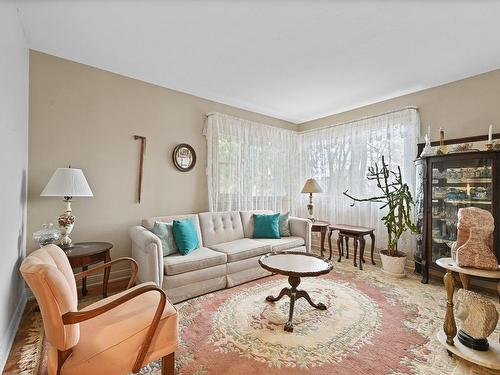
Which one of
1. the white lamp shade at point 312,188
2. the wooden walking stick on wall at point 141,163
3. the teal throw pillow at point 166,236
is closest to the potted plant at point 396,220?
the white lamp shade at point 312,188

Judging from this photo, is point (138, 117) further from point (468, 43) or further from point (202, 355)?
point (468, 43)

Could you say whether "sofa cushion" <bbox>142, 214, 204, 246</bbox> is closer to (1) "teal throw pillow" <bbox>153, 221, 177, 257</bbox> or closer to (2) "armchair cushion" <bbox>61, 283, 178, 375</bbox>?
(1) "teal throw pillow" <bbox>153, 221, 177, 257</bbox>

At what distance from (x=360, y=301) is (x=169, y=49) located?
3399 millimetres

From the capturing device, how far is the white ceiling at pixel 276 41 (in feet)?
6.63

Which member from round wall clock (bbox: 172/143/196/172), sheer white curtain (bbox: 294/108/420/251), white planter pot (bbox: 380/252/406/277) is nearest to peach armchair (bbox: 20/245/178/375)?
round wall clock (bbox: 172/143/196/172)

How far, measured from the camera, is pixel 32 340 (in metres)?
1.95

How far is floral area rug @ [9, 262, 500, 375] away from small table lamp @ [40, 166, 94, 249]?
0.98m

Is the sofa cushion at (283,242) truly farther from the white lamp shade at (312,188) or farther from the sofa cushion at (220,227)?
the white lamp shade at (312,188)

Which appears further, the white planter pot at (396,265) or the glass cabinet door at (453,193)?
the white planter pot at (396,265)

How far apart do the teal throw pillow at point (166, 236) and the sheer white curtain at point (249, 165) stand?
109cm

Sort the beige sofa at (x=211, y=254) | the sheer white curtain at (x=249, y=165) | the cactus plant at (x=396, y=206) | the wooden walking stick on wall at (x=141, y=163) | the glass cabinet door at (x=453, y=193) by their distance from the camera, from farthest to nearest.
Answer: the sheer white curtain at (x=249, y=165), the cactus plant at (x=396, y=206), the wooden walking stick on wall at (x=141, y=163), the glass cabinet door at (x=453, y=193), the beige sofa at (x=211, y=254)

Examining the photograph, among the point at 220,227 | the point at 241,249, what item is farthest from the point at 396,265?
the point at 220,227

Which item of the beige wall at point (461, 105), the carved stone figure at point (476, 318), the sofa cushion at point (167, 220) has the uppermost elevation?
the beige wall at point (461, 105)

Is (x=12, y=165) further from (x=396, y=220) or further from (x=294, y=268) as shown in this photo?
(x=396, y=220)
